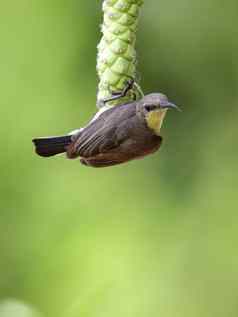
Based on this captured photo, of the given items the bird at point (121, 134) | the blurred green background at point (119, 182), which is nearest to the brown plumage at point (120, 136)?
the bird at point (121, 134)

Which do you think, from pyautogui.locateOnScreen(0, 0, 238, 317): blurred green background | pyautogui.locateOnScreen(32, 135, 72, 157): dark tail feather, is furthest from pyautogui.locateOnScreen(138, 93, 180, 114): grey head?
pyautogui.locateOnScreen(0, 0, 238, 317): blurred green background

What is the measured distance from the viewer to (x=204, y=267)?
273 cm

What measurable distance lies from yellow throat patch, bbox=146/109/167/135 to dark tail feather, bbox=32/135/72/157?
133mm

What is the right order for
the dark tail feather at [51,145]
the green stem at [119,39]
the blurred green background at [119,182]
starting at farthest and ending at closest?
the blurred green background at [119,182] < the dark tail feather at [51,145] < the green stem at [119,39]

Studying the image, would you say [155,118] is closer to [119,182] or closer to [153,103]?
[153,103]

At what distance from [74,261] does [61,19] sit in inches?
29.6

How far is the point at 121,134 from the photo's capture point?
1.12m

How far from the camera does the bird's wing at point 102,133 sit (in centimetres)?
111

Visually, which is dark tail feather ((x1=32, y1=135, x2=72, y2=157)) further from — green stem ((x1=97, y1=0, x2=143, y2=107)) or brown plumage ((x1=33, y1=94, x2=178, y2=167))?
green stem ((x1=97, y1=0, x2=143, y2=107))

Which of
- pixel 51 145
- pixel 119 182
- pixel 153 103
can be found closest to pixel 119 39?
pixel 153 103

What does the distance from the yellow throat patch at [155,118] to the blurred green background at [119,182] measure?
4.72ft

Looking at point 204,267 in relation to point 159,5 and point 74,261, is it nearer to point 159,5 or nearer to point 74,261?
point 74,261

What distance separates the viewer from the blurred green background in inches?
103

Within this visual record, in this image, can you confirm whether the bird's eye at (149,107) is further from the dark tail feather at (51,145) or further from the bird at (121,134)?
the dark tail feather at (51,145)
